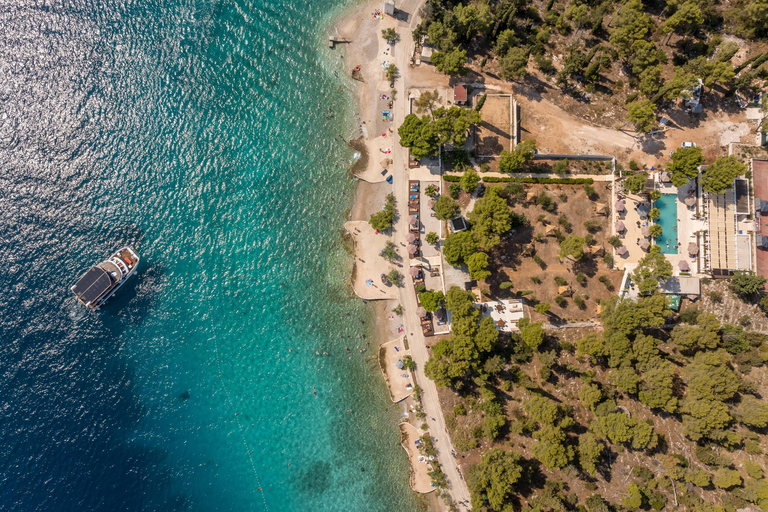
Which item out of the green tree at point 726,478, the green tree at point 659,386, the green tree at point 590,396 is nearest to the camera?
the green tree at point 726,478

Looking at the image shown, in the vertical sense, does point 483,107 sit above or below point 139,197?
above

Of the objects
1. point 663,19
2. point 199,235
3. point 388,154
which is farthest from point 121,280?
point 663,19

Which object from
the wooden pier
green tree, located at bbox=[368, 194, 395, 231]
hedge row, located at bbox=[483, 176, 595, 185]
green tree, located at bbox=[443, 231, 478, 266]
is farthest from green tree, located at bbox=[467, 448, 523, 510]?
the wooden pier

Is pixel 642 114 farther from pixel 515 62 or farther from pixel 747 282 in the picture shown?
pixel 747 282

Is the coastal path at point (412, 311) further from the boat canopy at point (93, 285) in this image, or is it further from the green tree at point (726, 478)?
the boat canopy at point (93, 285)

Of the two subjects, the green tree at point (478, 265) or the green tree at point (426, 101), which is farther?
the green tree at point (426, 101)

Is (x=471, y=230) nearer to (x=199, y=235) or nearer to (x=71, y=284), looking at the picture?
(x=199, y=235)

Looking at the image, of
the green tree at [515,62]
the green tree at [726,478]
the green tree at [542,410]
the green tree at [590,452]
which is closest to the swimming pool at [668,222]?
the green tree at [515,62]
